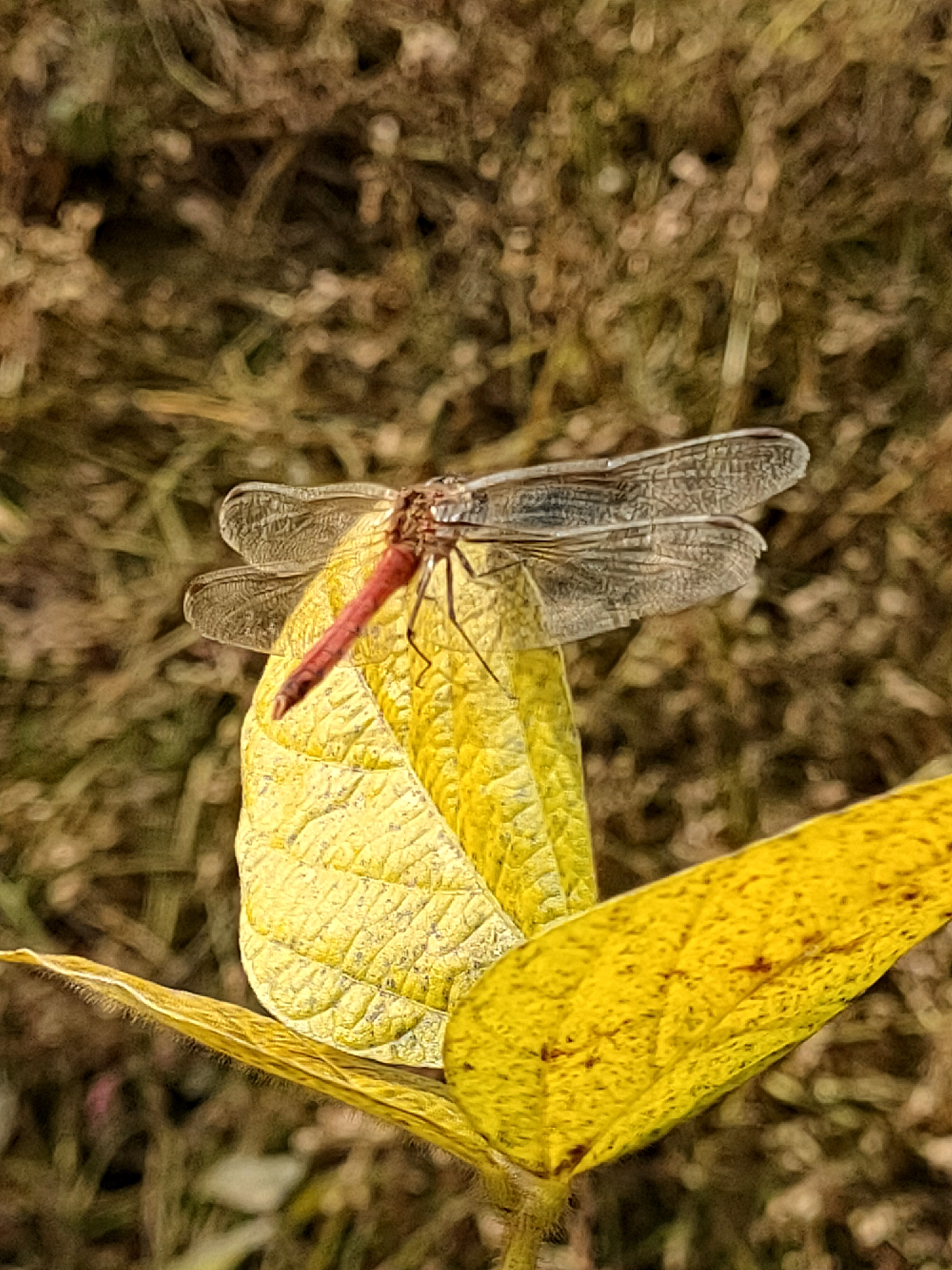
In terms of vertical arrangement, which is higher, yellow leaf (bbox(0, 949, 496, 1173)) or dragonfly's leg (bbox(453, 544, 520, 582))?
dragonfly's leg (bbox(453, 544, 520, 582))

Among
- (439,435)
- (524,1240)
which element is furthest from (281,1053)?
(439,435)

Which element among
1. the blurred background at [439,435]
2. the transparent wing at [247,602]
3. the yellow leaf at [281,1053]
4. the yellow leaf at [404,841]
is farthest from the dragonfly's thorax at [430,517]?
the blurred background at [439,435]

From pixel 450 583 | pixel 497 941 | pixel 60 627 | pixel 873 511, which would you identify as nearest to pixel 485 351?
pixel 873 511

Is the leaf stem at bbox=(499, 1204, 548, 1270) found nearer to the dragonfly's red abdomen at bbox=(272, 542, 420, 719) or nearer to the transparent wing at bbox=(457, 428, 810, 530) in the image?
the dragonfly's red abdomen at bbox=(272, 542, 420, 719)

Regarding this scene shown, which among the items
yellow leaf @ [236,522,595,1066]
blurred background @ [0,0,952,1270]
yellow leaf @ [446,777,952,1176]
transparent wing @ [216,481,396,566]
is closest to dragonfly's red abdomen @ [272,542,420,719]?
yellow leaf @ [236,522,595,1066]

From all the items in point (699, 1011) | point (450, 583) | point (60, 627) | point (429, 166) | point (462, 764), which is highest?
point (429, 166)

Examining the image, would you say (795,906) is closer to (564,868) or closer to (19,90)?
(564,868)

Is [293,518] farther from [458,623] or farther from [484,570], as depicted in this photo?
[458,623]

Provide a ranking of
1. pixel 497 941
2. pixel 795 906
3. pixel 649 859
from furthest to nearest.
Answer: pixel 649 859
pixel 497 941
pixel 795 906
